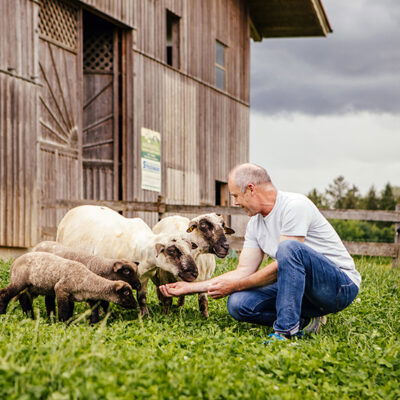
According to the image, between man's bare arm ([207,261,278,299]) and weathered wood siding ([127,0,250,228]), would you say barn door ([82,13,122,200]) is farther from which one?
man's bare arm ([207,261,278,299])

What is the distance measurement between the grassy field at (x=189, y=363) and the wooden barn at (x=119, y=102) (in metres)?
6.75

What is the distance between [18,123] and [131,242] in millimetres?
5856

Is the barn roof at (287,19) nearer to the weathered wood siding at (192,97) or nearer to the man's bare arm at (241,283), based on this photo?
the weathered wood siding at (192,97)

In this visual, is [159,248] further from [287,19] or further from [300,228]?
[287,19]

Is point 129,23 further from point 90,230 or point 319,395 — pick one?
point 319,395

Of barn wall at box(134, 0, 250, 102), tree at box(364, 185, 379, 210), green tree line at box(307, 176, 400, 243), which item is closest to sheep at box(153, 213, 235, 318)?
barn wall at box(134, 0, 250, 102)

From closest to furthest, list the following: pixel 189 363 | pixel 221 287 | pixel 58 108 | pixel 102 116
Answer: pixel 189 363 → pixel 221 287 → pixel 58 108 → pixel 102 116

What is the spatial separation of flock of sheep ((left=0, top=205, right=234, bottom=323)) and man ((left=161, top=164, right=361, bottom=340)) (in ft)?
1.82

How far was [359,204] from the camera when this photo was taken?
47.9 metres

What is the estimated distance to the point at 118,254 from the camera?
7.11m

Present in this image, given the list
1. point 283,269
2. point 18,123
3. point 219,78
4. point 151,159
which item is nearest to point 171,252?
point 283,269

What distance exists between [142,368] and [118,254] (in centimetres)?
333

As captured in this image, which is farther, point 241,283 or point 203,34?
point 203,34

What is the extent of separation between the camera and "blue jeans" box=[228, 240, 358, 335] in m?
5.14
